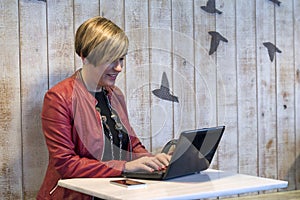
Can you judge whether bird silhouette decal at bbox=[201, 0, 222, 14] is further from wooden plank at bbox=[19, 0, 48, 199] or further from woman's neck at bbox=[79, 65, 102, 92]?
woman's neck at bbox=[79, 65, 102, 92]

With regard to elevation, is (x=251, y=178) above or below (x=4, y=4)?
below

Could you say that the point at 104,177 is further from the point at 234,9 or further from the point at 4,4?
the point at 234,9

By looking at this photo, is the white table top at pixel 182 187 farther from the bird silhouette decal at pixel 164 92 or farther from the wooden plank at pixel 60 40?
the wooden plank at pixel 60 40

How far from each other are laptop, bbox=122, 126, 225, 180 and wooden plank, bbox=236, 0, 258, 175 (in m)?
1.10

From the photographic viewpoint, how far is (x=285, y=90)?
11.4 ft

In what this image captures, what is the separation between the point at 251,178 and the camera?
2.16 m

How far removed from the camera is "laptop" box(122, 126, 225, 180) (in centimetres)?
205

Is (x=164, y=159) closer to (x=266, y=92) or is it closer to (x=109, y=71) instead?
(x=109, y=71)

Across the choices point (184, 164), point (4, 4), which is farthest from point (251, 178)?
point (4, 4)

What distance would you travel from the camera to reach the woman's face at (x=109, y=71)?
2.29 m

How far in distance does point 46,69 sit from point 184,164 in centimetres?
94

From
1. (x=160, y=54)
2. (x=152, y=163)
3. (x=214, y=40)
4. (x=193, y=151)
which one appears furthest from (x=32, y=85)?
(x=214, y=40)

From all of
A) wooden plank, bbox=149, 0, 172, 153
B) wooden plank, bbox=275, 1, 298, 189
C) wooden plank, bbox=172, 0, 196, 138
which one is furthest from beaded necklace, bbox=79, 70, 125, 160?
wooden plank, bbox=275, 1, 298, 189

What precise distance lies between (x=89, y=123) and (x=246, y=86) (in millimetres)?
1314
